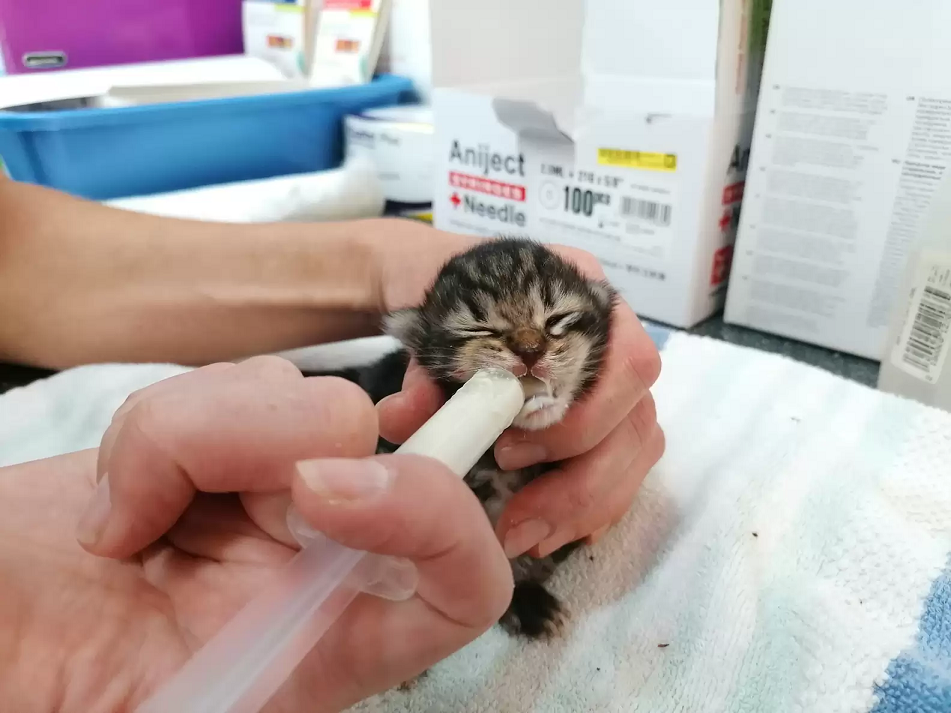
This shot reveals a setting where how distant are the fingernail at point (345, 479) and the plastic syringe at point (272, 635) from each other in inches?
1.8

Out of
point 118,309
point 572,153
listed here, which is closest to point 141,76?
point 118,309

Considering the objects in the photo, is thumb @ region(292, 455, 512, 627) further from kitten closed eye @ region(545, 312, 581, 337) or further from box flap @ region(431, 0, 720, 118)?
box flap @ region(431, 0, 720, 118)

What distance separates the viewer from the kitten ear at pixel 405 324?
836mm

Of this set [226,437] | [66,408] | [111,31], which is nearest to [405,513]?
[226,437]

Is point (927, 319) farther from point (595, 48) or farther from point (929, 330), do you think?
point (595, 48)

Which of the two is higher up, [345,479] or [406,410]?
[345,479]

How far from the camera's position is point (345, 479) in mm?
398

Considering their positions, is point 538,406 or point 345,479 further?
point 538,406

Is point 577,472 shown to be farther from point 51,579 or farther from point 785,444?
point 51,579

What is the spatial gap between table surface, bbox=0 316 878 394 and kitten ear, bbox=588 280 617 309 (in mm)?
475

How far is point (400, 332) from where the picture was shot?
86cm

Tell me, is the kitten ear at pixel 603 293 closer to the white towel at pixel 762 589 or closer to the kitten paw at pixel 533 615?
the white towel at pixel 762 589

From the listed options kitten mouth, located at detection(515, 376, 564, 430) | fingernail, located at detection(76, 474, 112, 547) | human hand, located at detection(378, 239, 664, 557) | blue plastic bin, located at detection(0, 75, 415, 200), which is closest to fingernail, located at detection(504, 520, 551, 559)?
human hand, located at detection(378, 239, 664, 557)

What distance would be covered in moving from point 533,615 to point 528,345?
0.26 metres
